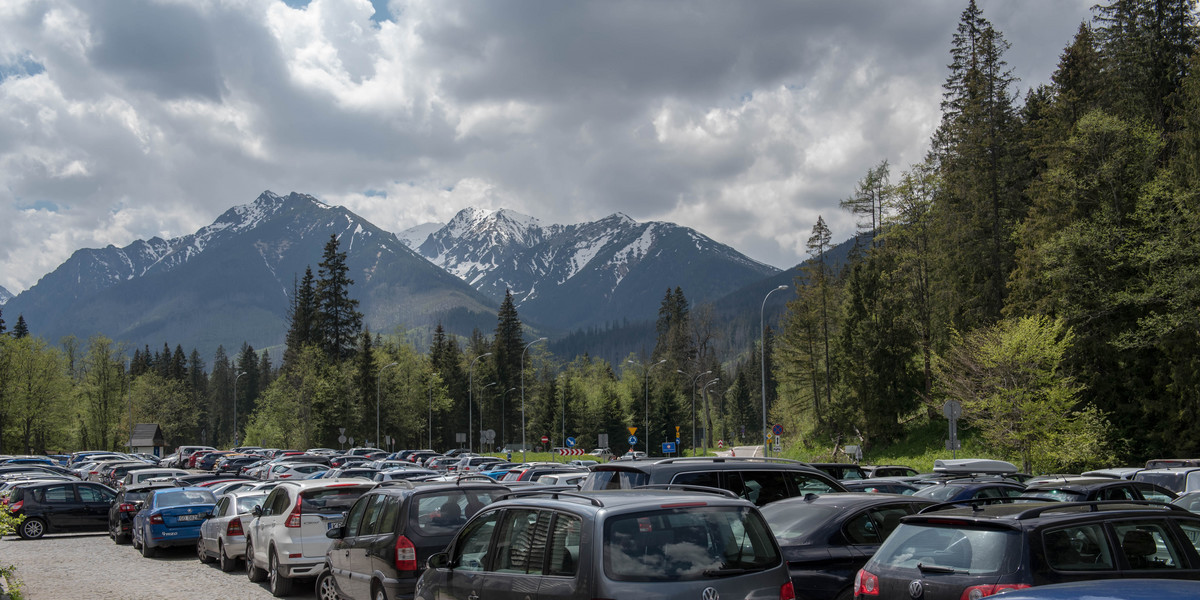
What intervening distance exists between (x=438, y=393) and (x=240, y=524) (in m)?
85.8

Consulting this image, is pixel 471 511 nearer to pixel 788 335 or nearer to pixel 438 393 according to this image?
pixel 788 335

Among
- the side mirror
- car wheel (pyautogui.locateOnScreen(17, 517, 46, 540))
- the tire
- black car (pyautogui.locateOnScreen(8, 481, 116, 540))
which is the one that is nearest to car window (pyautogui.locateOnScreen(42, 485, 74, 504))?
black car (pyautogui.locateOnScreen(8, 481, 116, 540))

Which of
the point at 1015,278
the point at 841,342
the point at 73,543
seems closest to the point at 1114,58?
the point at 1015,278

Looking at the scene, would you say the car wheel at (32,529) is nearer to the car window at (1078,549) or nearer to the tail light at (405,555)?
the tail light at (405,555)

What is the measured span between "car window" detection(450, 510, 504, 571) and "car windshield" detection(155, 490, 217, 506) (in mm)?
14815

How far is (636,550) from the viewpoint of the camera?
19.5 feet

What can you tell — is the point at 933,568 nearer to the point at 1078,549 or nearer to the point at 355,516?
the point at 1078,549

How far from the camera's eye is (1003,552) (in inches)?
250

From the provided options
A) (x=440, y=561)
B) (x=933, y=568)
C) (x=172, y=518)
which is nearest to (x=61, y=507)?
(x=172, y=518)

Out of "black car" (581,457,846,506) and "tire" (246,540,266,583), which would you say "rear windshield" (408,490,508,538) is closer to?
"black car" (581,457,846,506)

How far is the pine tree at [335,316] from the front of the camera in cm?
9325

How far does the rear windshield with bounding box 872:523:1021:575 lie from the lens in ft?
20.8

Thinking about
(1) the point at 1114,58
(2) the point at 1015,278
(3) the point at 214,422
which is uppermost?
(1) the point at 1114,58

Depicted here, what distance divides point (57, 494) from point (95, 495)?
1.00 m
